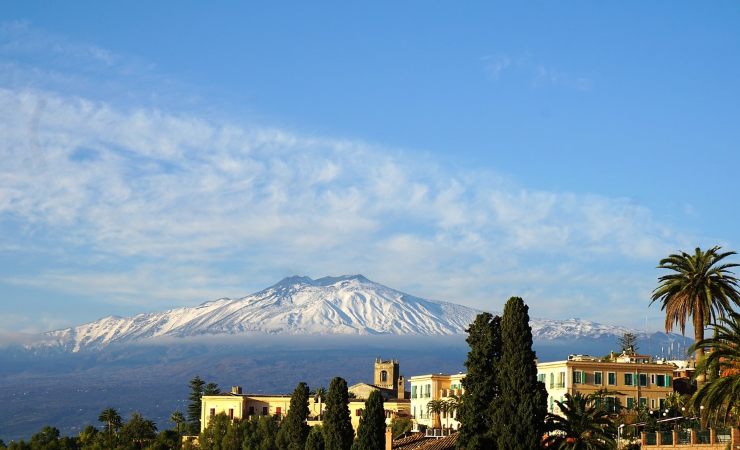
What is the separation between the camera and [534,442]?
80250 mm

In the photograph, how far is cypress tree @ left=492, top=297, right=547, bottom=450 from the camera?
263ft

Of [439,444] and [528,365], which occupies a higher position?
[528,365]

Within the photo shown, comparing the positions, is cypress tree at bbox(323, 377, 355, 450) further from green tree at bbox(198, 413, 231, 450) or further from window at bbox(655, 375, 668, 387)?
green tree at bbox(198, 413, 231, 450)

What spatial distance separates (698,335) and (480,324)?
631 inches

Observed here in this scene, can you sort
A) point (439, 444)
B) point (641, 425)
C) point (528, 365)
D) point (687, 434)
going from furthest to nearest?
point (439, 444)
point (641, 425)
point (528, 365)
point (687, 434)

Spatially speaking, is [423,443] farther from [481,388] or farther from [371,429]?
[481,388]

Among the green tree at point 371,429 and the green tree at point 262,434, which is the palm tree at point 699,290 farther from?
the green tree at point 262,434

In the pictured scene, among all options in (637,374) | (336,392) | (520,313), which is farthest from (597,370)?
(520,313)

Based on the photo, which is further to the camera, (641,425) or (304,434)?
(304,434)

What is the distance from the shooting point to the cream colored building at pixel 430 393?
142 meters

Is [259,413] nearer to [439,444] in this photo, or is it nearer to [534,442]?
[439,444]

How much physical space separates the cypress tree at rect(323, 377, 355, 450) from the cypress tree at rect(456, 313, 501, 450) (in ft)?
73.3

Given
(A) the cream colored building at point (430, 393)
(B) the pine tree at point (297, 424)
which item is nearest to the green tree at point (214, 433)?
(A) the cream colored building at point (430, 393)

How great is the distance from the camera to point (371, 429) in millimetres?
98312
